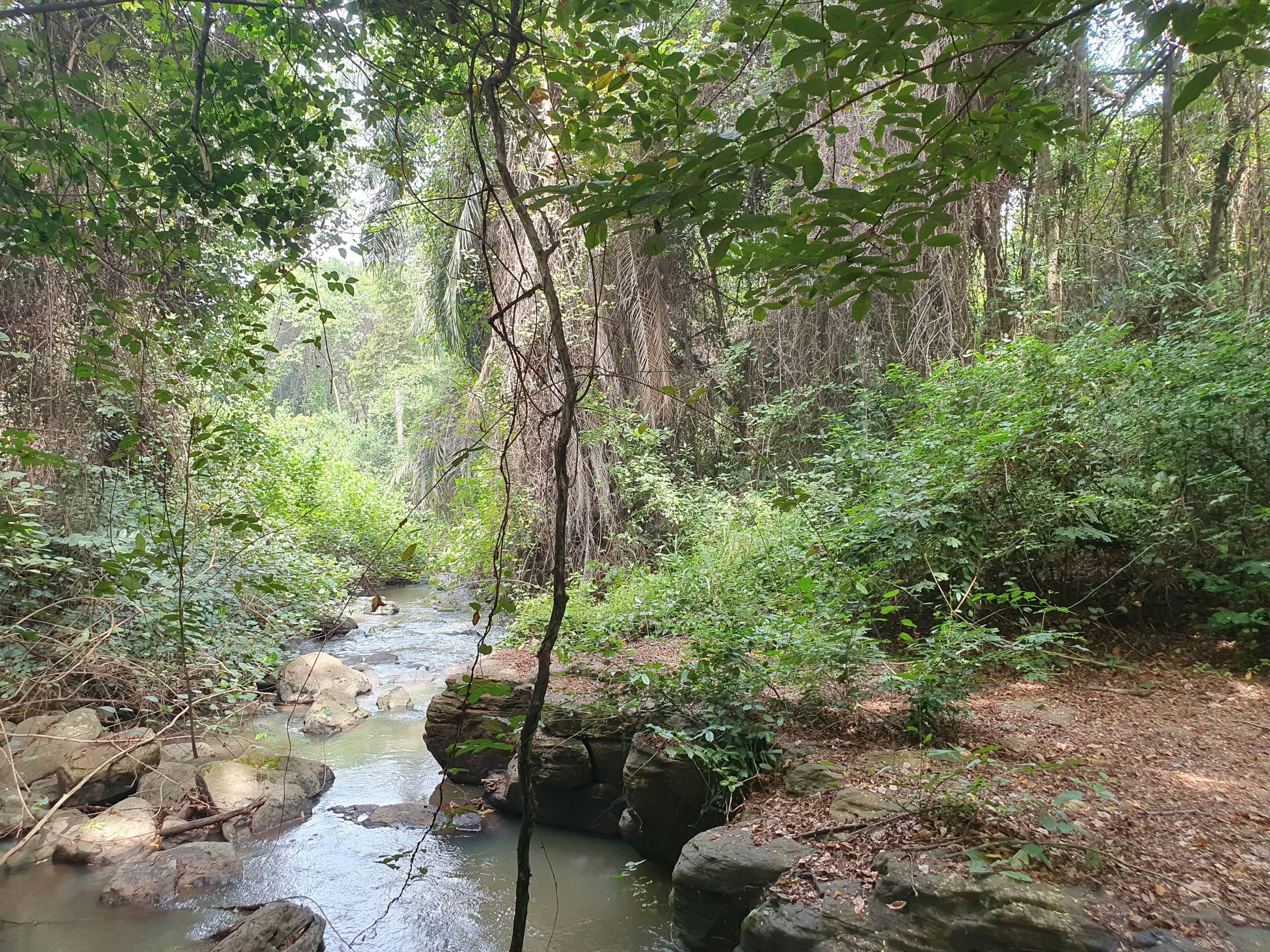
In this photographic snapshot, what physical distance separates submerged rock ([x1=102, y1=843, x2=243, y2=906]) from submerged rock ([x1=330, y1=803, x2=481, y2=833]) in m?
0.79

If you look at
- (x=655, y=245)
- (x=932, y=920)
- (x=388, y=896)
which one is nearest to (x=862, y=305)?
(x=655, y=245)

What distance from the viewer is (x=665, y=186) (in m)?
1.59

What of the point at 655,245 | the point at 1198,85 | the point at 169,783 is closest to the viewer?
the point at 1198,85

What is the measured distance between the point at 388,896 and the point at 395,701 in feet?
11.3

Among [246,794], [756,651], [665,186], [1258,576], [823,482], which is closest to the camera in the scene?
[665,186]

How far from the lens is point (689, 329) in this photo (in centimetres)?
1100

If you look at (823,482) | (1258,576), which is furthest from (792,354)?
(1258,576)

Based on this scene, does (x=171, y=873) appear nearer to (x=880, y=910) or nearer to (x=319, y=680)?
(x=319, y=680)

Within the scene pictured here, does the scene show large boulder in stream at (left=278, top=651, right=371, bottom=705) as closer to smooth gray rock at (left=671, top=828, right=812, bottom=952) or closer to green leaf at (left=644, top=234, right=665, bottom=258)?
smooth gray rock at (left=671, top=828, right=812, bottom=952)

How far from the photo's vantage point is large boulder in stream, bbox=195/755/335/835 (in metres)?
5.42

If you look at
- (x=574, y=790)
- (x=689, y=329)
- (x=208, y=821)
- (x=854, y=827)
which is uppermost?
(x=689, y=329)

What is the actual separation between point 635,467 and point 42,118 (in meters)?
6.58

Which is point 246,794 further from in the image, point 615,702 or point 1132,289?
point 1132,289

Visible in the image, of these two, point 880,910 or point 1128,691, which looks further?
point 1128,691
